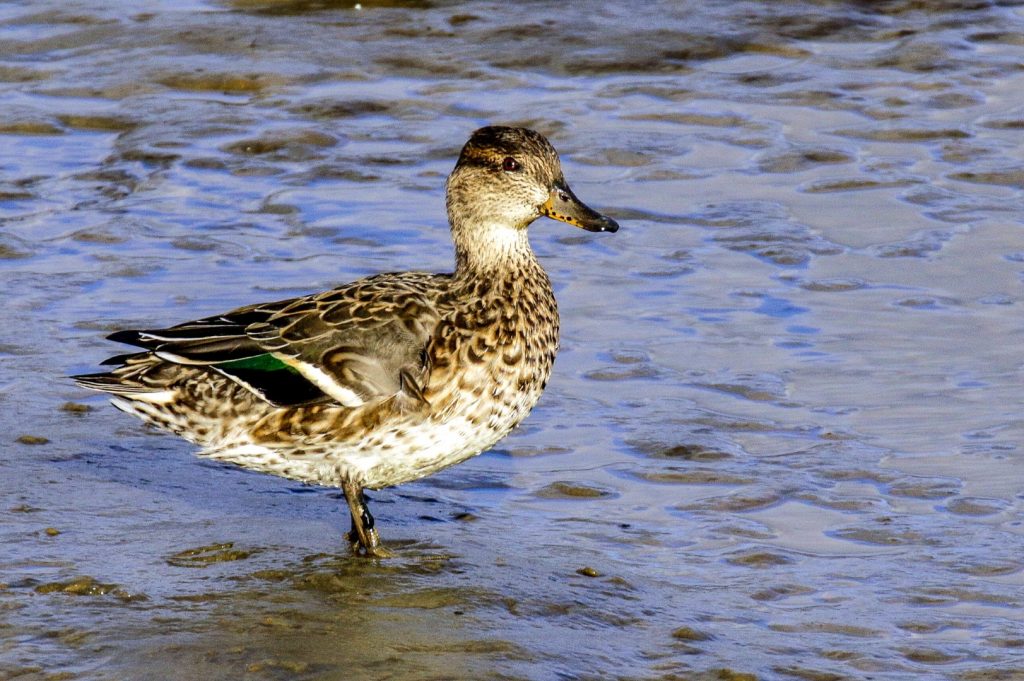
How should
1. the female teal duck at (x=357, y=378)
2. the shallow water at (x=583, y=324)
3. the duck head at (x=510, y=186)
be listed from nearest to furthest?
the shallow water at (x=583, y=324)
the female teal duck at (x=357, y=378)
the duck head at (x=510, y=186)

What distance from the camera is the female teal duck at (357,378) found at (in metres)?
6.47

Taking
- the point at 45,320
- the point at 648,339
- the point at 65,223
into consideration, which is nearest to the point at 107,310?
the point at 45,320

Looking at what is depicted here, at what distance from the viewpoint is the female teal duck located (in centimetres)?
647

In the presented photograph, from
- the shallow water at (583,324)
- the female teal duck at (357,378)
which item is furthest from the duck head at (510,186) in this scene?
the shallow water at (583,324)

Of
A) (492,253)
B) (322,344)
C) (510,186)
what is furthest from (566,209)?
(322,344)

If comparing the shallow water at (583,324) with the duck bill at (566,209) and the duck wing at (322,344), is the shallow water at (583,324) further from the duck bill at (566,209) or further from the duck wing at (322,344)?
the duck bill at (566,209)

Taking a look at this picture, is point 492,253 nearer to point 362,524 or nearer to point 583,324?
point 362,524

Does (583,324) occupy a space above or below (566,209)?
below

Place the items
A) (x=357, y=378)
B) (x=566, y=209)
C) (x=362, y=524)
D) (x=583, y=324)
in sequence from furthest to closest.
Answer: (x=583, y=324) < (x=566, y=209) < (x=362, y=524) < (x=357, y=378)

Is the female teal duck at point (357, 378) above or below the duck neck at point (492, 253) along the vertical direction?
below

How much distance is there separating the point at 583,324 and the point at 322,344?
9.95 ft

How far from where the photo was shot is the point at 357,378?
6.47 meters

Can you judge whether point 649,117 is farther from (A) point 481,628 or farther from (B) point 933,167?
(A) point 481,628

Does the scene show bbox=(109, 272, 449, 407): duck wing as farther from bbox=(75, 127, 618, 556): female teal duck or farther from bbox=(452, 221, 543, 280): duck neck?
bbox=(452, 221, 543, 280): duck neck
